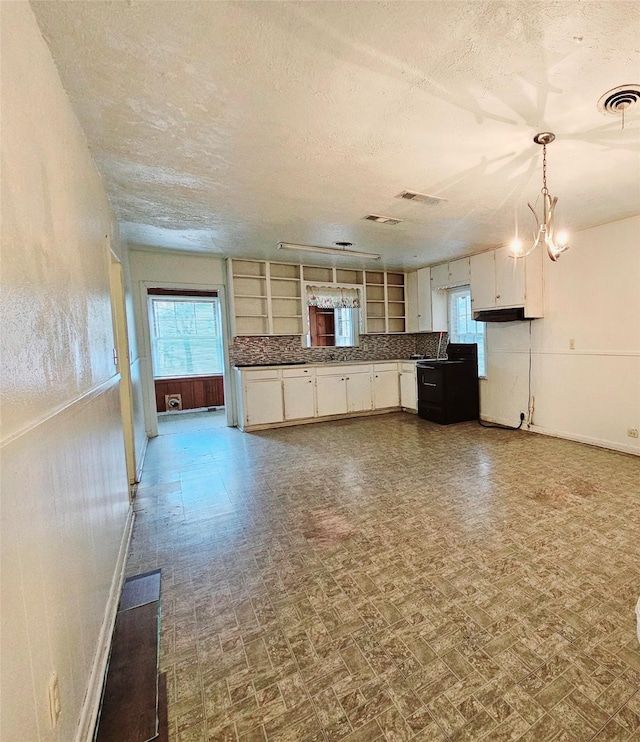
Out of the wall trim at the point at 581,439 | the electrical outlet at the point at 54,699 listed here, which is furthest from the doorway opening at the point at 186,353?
the electrical outlet at the point at 54,699

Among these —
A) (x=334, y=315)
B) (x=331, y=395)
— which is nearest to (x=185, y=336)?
(x=334, y=315)

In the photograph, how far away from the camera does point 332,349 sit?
20.4 ft

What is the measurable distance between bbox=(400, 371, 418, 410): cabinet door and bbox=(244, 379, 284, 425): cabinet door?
7.28 ft

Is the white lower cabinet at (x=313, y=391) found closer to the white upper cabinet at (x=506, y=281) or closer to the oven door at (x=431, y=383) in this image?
the oven door at (x=431, y=383)

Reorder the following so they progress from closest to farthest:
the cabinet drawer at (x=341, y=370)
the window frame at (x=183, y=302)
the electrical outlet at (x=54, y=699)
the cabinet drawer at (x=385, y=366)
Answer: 1. the electrical outlet at (x=54, y=699)
2. the cabinet drawer at (x=341, y=370)
3. the cabinet drawer at (x=385, y=366)
4. the window frame at (x=183, y=302)

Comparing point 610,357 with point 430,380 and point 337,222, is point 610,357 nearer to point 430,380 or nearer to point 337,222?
point 430,380

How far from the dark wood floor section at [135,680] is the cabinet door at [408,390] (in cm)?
475

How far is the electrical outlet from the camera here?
0.92 metres

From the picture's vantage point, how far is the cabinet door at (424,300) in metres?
6.02

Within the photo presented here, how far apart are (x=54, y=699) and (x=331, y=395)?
479cm

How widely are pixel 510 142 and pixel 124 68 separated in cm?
209

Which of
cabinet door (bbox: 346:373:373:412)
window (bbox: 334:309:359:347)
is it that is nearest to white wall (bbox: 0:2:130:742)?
cabinet door (bbox: 346:373:373:412)

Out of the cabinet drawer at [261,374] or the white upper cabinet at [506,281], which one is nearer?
the white upper cabinet at [506,281]

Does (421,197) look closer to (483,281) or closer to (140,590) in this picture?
(483,281)
